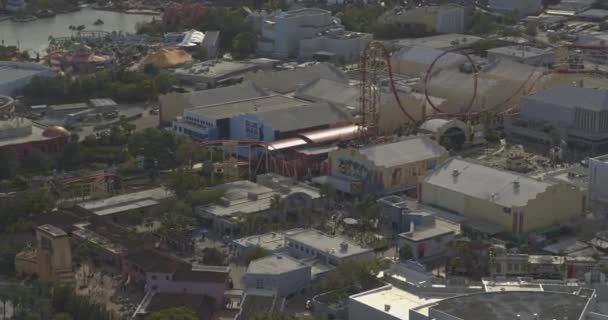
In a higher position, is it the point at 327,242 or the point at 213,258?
the point at 327,242

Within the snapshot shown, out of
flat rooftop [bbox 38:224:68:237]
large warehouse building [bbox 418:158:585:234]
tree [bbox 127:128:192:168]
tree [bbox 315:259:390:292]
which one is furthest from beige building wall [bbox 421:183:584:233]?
flat rooftop [bbox 38:224:68:237]

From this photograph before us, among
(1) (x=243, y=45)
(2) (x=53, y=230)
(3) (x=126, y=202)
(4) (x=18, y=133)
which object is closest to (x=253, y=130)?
(3) (x=126, y=202)

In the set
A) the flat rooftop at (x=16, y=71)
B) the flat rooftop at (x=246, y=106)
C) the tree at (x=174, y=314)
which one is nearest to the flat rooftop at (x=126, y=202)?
the flat rooftop at (x=246, y=106)

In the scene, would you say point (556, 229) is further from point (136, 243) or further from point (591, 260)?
point (136, 243)

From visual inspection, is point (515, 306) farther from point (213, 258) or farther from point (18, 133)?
point (18, 133)

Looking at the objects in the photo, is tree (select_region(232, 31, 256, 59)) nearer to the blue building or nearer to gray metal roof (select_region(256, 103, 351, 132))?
the blue building

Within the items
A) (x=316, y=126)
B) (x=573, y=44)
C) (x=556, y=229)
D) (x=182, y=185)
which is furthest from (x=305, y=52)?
(x=556, y=229)

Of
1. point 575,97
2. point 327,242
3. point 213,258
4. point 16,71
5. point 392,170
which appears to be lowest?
point 213,258
